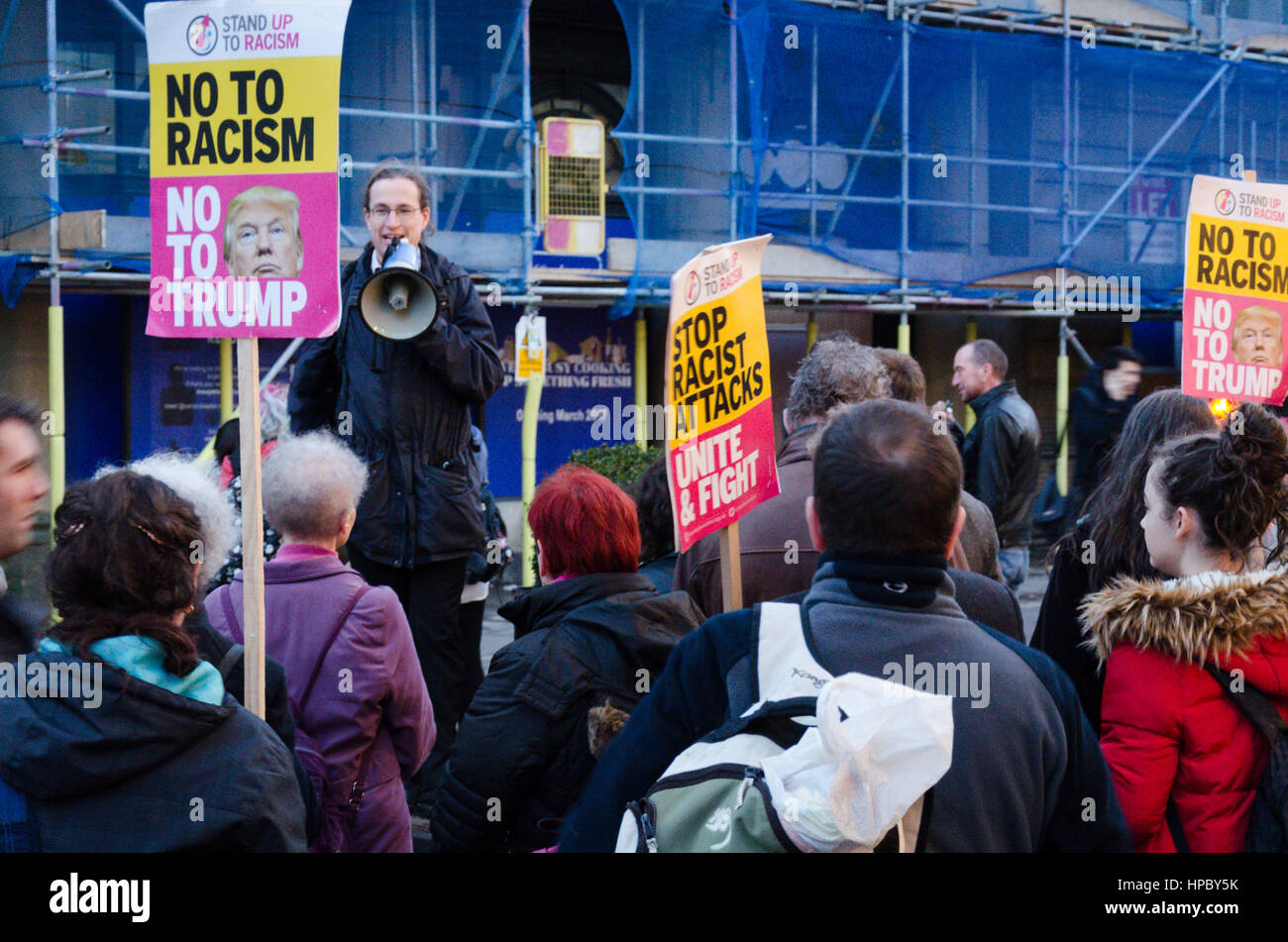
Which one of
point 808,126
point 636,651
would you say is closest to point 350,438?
point 636,651

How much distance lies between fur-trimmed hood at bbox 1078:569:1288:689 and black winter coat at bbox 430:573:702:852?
948 millimetres

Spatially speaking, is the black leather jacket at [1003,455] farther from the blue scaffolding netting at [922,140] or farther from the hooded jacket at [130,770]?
the blue scaffolding netting at [922,140]

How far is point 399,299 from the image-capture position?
4.65m

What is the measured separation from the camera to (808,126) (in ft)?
42.9

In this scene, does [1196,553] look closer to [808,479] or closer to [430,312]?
[808,479]

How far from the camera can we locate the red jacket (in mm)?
2770

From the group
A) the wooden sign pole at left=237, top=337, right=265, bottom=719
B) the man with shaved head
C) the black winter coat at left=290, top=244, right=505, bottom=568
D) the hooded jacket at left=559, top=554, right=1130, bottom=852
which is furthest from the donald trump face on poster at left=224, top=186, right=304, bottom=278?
the man with shaved head

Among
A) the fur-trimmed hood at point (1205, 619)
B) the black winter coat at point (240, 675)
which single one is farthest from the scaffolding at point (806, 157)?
the fur-trimmed hood at point (1205, 619)

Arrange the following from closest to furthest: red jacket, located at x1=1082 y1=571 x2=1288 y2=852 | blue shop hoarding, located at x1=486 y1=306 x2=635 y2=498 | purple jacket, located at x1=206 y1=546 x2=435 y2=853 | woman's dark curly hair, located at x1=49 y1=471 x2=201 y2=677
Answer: woman's dark curly hair, located at x1=49 y1=471 x2=201 y2=677
red jacket, located at x1=1082 y1=571 x2=1288 y2=852
purple jacket, located at x1=206 y1=546 x2=435 y2=853
blue shop hoarding, located at x1=486 y1=306 x2=635 y2=498

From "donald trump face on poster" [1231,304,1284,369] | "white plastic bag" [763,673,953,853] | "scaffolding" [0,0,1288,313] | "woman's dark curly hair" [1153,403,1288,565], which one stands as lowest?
"white plastic bag" [763,673,953,853]

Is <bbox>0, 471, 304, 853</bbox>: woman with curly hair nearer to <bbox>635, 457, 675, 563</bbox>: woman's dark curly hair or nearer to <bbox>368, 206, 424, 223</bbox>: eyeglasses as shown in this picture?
<bbox>635, 457, 675, 563</bbox>: woman's dark curly hair

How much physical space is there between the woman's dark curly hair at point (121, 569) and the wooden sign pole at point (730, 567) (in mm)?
1389
